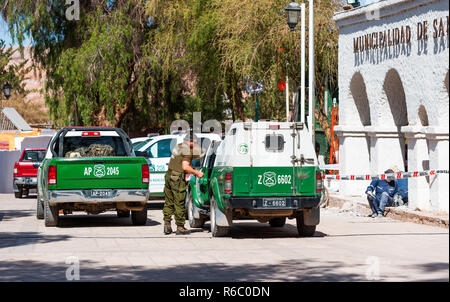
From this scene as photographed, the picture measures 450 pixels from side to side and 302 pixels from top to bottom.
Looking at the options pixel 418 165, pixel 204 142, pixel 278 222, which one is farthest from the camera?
pixel 204 142

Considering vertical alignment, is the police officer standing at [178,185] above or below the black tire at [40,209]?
above

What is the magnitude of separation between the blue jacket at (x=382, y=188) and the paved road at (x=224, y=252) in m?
0.84

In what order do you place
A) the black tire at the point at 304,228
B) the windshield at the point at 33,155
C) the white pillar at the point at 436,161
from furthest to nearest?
the windshield at the point at 33,155 → the white pillar at the point at 436,161 → the black tire at the point at 304,228

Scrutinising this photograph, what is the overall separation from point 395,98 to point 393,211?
4340 mm

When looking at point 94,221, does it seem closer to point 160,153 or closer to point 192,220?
point 192,220

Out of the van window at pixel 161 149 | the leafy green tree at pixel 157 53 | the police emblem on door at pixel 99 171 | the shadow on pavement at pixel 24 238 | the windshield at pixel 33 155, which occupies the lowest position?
the shadow on pavement at pixel 24 238

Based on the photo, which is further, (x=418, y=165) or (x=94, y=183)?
(x=418, y=165)

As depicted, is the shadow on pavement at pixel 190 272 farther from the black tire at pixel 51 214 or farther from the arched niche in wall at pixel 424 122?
the arched niche in wall at pixel 424 122

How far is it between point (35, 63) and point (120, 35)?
15.7 feet

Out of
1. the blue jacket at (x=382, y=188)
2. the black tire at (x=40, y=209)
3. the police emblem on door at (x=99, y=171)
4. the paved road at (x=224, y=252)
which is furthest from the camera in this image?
the black tire at (x=40, y=209)

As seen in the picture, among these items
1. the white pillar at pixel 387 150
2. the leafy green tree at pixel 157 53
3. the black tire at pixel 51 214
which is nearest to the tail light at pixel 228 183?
the black tire at pixel 51 214

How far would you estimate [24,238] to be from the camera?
16.2 metres

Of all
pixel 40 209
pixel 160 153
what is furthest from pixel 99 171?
pixel 160 153

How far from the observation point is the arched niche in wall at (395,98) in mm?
23047
